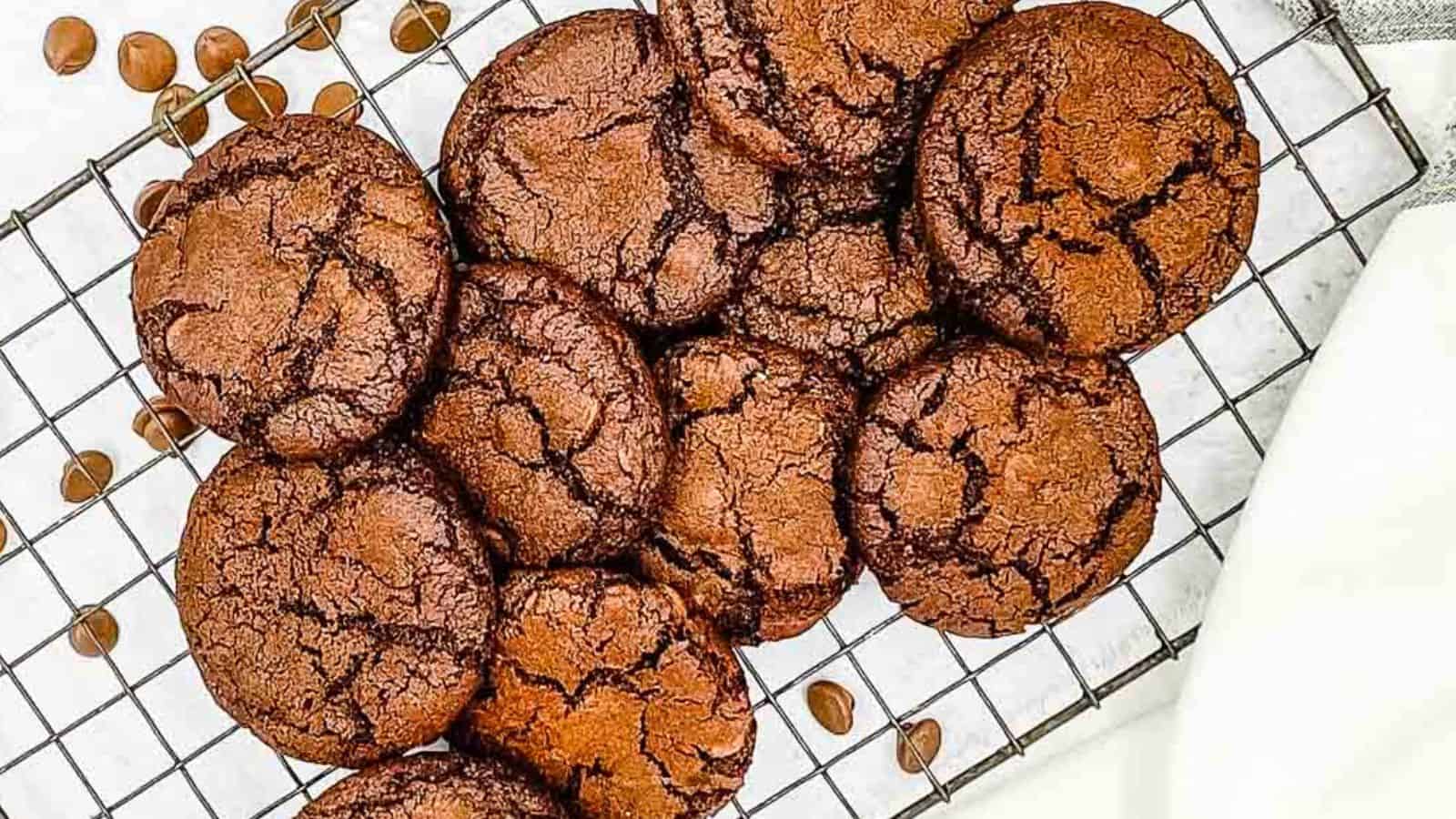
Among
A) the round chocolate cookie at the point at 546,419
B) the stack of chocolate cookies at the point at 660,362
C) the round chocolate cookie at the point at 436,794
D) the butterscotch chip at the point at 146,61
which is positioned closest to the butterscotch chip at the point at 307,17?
the butterscotch chip at the point at 146,61

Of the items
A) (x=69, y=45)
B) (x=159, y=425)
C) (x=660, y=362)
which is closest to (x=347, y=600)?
(x=660, y=362)

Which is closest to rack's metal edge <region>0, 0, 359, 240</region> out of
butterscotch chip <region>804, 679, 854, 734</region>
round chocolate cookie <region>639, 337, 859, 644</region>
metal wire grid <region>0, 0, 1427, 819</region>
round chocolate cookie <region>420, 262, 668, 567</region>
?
metal wire grid <region>0, 0, 1427, 819</region>

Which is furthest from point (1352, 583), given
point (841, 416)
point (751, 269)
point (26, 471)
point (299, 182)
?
point (26, 471)

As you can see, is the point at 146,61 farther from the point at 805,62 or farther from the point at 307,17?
the point at 805,62

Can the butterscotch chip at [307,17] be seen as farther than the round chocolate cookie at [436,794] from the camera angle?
Yes

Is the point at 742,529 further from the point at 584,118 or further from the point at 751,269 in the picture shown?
the point at 584,118

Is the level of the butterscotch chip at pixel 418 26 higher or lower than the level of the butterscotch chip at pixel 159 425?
higher

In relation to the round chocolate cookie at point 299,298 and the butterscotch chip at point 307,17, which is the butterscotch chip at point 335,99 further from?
the round chocolate cookie at point 299,298
